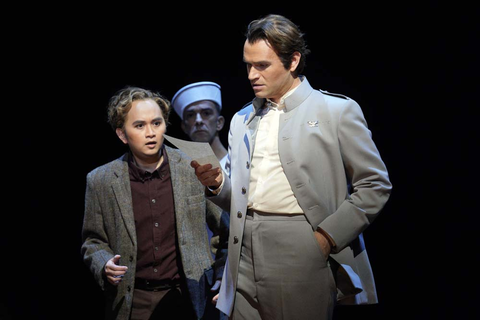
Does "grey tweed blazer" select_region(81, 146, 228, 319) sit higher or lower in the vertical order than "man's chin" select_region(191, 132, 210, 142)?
lower

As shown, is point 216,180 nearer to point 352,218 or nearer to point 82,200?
point 352,218

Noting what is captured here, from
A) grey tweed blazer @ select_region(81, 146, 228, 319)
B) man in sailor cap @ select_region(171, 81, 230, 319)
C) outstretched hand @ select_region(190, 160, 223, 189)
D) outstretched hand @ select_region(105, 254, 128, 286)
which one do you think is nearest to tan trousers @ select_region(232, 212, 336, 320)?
outstretched hand @ select_region(190, 160, 223, 189)

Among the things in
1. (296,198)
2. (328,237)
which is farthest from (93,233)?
(328,237)

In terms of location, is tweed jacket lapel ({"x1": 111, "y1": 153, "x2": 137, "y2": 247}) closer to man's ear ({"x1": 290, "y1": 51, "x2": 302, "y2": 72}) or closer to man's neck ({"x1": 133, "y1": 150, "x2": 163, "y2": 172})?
man's neck ({"x1": 133, "y1": 150, "x2": 163, "y2": 172})

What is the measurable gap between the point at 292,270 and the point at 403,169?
1.69 m

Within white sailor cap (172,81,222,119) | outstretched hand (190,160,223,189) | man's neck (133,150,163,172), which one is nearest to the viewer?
outstretched hand (190,160,223,189)

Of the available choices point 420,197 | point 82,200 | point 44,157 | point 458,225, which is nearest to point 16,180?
point 44,157

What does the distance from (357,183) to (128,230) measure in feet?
3.55

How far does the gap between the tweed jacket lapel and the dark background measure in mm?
1429

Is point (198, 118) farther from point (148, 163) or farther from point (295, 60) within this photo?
point (295, 60)

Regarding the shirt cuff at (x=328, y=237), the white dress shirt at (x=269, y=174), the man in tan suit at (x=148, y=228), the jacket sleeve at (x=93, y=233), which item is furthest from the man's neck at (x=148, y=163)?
the shirt cuff at (x=328, y=237)

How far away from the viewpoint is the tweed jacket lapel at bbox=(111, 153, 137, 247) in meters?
2.35

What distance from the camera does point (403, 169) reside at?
3326mm

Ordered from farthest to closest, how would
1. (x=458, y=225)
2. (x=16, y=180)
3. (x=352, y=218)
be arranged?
(x=16, y=180)
(x=458, y=225)
(x=352, y=218)
